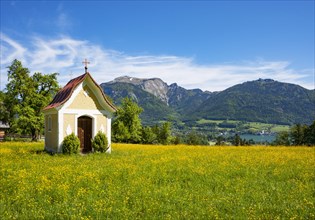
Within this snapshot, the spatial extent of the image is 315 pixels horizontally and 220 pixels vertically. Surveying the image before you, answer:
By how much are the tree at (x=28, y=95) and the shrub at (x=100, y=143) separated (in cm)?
2236

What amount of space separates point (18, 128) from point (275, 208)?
4422 centimetres

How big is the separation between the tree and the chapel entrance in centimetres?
2116

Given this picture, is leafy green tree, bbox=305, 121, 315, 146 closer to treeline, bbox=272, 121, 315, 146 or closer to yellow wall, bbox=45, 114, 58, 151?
treeline, bbox=272, 121, 315, 146

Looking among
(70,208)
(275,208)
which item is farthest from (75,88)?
(275,208)

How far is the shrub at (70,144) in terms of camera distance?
2512cm

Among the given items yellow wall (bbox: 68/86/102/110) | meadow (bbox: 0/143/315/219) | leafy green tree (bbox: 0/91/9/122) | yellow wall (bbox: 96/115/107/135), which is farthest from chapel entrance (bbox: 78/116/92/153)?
leafy green tree (bbox: 0/91/9/122)

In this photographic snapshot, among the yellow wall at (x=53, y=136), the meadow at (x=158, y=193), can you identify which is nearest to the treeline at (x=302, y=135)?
the yellow wall at (x=53, y=136)

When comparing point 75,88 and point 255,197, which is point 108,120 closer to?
point 75,88

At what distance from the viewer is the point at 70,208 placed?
9.36 metres

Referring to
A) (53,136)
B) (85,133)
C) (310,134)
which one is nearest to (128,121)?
(85,133)

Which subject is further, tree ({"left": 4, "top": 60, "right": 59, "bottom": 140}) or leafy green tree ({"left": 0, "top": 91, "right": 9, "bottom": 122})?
leafy green tree ({"left": 0, "top": 91, "right": 9, "bottom": 122})

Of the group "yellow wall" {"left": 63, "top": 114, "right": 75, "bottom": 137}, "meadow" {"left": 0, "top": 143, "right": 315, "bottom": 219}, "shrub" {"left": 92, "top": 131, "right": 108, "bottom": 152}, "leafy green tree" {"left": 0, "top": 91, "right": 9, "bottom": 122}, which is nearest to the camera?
"meadow" {"left": 0, "top": 143, "right": 315, "bottom": 219}

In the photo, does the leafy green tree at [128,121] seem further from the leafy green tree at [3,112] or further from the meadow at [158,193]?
the meadow at [158,193]

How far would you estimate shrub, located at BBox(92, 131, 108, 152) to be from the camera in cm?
2678
